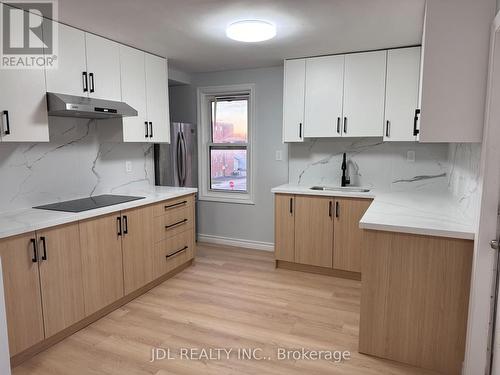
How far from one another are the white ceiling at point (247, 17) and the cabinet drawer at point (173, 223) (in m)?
1.63

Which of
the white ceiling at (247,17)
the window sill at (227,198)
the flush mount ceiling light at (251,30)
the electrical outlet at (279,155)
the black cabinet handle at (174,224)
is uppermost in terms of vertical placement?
the white ceiling at (247,17)

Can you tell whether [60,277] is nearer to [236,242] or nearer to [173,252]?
[173,252]

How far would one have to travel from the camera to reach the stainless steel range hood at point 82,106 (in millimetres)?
2480

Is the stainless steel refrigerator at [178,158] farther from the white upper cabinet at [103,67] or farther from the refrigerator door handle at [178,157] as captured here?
the white upper cabinet at [103,67]

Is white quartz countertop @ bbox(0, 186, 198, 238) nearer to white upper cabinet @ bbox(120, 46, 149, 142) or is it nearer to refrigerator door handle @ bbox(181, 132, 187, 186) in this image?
white upper cabinet @ bbox(120, 46, 149, 142)

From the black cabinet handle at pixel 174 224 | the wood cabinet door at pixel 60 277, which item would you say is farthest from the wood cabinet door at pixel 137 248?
the wood cabinet door at pixel 60 277

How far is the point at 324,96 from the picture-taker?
3646 millimetres

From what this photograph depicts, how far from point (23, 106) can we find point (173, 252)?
184 cm

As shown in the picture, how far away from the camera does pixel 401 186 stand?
3.67 m

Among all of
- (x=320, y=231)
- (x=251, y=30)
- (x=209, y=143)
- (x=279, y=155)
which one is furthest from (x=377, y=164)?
(x=209, y=143)

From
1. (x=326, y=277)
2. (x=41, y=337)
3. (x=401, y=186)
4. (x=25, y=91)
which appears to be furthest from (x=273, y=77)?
(x=41, y=337)

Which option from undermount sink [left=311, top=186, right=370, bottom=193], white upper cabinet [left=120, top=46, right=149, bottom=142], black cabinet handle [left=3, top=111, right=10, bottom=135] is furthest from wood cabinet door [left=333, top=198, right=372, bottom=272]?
black cabinet handle [left=3, top=111, right=10, bottom=135]

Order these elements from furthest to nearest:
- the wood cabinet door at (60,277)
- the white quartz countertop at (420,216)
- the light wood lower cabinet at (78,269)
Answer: the wood cabinet door at (60,277)
the light wood lower cabinet at (78,269)
the white quartz countertop at (420,216)

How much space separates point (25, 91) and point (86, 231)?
106cm
